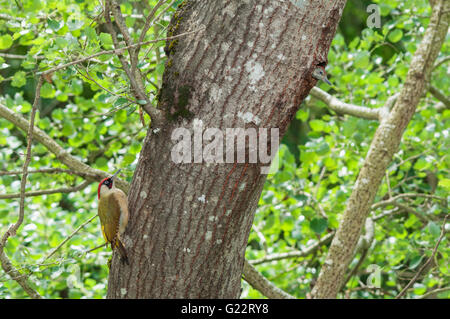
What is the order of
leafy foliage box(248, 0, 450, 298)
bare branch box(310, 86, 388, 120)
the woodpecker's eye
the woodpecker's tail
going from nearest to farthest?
the woodpecker's tail → the woodpecker's eye → leafy foliage box(248, 0, 450, 298) → bare branch box(310, 86, 388, 120)

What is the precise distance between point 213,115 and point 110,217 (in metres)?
0.47

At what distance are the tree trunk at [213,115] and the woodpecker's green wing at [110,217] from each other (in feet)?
0.22

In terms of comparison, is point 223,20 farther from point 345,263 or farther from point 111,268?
point 345,263

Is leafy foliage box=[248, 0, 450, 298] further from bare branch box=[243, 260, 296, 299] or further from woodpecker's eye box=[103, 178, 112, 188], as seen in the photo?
woodpecker's eye box=[103, 178, 112, 188]

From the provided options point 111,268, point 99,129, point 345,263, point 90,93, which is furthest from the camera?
point 90,93

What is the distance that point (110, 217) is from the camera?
1532 millimetres

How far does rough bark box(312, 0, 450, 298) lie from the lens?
2660mm

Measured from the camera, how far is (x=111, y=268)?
158cm

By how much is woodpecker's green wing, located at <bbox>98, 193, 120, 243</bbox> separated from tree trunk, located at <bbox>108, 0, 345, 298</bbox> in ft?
0.22

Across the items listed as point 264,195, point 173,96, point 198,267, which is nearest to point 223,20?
point 173,96

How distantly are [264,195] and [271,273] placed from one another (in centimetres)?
93

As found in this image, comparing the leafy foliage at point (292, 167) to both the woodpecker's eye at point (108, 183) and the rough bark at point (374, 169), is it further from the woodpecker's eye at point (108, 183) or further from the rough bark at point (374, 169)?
the woodpecker's eye at point (108, 183)

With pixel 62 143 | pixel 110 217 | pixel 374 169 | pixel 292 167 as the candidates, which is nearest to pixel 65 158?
pixel 62 143

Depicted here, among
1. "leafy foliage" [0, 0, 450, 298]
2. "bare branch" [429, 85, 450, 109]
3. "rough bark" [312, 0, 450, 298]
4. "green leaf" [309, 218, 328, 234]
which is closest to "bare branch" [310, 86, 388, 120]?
"leafy foliage" [0, 0, 450, 298]
